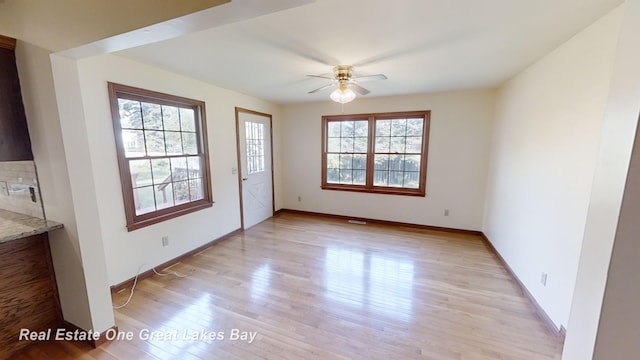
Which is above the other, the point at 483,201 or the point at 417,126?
the point at 417,126

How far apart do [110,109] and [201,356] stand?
7.67ft

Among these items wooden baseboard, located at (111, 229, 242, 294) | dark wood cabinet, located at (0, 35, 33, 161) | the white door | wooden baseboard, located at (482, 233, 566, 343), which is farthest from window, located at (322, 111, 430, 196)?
dark wood cabinet, located at (0, 35, 33, 161)

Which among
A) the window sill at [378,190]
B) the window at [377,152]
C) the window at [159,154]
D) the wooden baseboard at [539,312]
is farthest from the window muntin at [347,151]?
the wooden baseboard at [539,312]

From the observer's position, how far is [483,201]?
391cm

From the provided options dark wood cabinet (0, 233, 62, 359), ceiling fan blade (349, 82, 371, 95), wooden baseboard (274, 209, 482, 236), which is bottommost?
wooden baseboard (274, 209, 482, 236)

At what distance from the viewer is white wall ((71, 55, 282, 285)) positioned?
7.28 feet

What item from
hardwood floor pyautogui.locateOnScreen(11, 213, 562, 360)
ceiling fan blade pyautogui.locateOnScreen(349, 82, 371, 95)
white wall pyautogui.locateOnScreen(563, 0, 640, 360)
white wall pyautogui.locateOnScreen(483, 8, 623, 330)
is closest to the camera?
white wall pyautogui.locateOnScreen(563, 0, 640, 360)

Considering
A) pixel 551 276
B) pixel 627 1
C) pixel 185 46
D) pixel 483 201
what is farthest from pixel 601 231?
pixel 483 201

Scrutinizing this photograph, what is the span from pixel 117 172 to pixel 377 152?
376 cm

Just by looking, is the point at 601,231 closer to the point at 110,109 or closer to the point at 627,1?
the point at 627,1

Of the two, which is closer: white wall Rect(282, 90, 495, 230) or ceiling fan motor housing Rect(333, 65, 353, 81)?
ceiling fan motor housing Rect(333, 65, 353, 81)

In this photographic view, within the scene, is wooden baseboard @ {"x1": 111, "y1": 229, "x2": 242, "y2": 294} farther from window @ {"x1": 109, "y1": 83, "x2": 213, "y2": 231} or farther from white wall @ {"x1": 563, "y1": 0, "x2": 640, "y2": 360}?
Result: white wall @ {"x1": 563, "y1": 0, "x2": 640, "y2": 360}

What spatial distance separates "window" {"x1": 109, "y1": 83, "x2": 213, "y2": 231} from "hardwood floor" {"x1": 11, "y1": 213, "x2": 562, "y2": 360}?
0.77 meters

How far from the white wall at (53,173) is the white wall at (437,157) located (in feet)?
12.2
